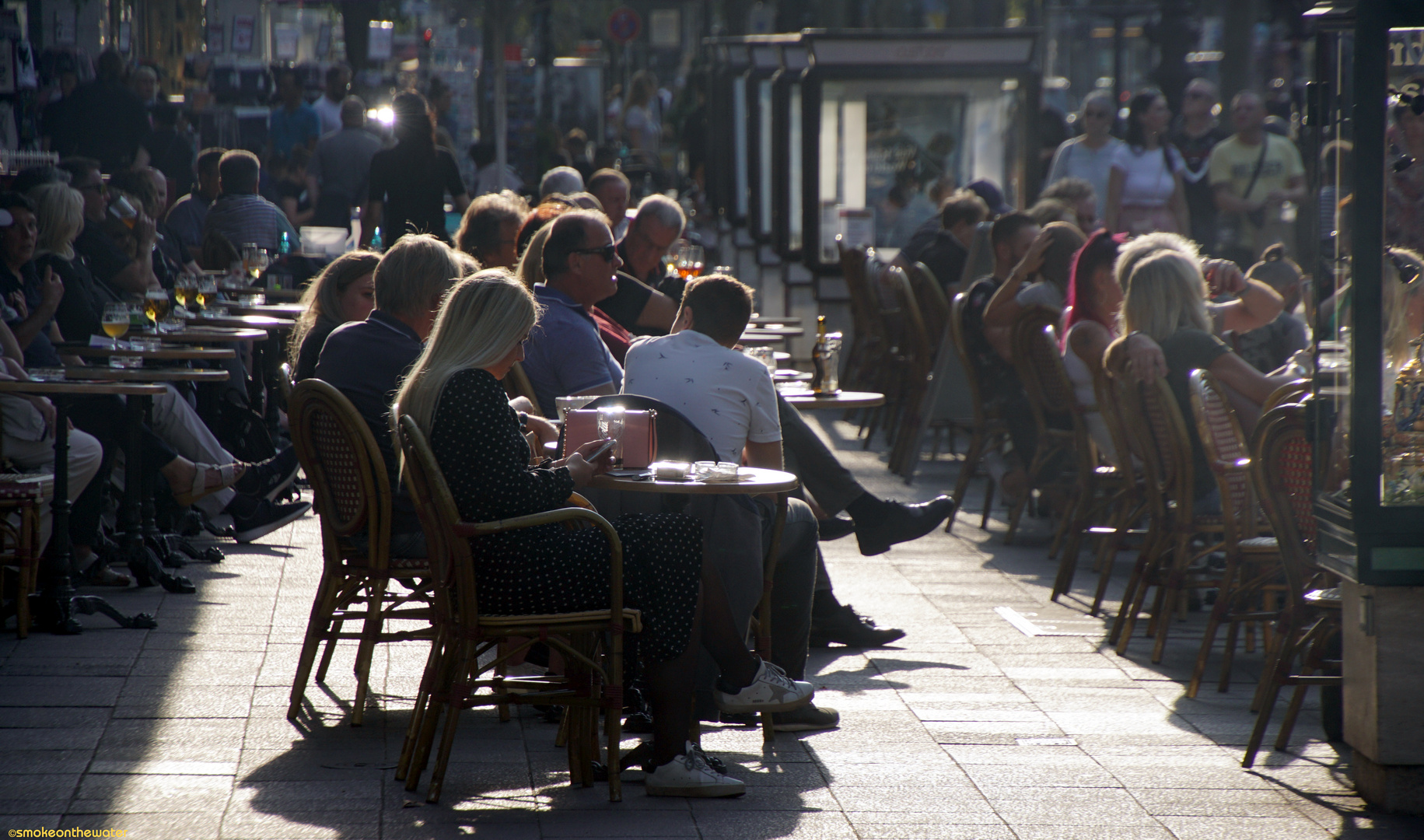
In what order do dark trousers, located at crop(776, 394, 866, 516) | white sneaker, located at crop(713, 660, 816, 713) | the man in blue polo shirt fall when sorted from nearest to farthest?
white sneaker, located at crop(713, 660, 816, 713)
the man in blue polo shirt
dark trousers, located at crop(776, 394, 866, 516)

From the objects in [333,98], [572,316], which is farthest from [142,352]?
[333,98]

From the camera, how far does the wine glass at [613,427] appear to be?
14.2ft

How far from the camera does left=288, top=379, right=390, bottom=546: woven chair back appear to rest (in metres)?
4.48

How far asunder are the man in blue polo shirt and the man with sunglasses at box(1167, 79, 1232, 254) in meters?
8.30

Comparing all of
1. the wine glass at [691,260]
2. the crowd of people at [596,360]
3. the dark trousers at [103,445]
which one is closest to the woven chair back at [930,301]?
the crowd of people at [596,360]

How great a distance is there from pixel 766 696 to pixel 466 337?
1.32m

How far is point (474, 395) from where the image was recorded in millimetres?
3957

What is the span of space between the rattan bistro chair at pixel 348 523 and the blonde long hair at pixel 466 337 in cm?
47

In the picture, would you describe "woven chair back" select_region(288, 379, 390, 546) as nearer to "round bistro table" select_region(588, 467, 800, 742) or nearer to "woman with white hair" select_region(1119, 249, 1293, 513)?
"round bistro table" select_region(588, 467, 800, 742)

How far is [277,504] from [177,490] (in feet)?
3.48

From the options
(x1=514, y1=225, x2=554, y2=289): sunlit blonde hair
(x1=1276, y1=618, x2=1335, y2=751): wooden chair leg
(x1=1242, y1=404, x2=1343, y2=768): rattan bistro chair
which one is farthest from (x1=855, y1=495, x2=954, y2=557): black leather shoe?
(x1=1276, y1=618, x2=1335, y2=751): wooden chair leg

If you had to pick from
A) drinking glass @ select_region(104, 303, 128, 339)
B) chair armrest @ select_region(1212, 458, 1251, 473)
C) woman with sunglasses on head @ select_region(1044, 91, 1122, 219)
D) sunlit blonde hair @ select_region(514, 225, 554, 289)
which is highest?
woman with sunglasses on head @ select_region(1044, 91, 1122, 219)

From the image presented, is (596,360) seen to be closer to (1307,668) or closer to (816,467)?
(816,467)

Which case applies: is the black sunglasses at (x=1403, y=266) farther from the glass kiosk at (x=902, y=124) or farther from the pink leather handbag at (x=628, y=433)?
the glass kiosk at (x=902, y=124)
